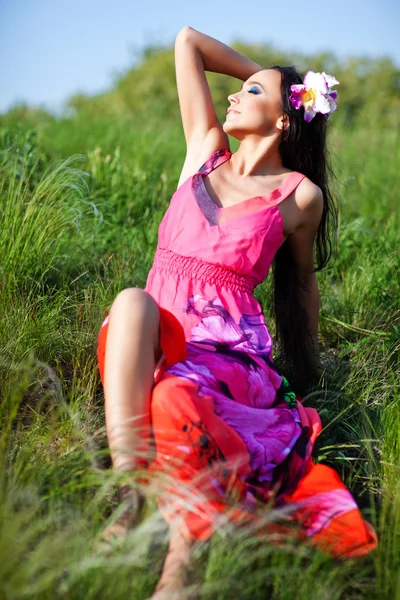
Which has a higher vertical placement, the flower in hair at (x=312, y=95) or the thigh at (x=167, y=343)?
the flower in hair at (x=312, y=95)

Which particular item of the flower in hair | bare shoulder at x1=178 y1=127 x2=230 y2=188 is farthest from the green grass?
the flower in hair

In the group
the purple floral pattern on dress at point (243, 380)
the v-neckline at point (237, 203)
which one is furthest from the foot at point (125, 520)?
the v-neckline at point (237, 203)

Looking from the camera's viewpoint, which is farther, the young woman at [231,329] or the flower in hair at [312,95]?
the flower in hair at [312,95]

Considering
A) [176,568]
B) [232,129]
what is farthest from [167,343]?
[232,129]

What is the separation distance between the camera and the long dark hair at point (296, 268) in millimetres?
2580

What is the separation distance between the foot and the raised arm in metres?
1.33

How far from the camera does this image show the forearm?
273 cm

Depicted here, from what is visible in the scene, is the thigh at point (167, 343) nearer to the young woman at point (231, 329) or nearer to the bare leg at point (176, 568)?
the young woman at point (231, 329)

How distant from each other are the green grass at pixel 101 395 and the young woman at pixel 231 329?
9cm

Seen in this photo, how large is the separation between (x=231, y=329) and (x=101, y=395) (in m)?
0.58

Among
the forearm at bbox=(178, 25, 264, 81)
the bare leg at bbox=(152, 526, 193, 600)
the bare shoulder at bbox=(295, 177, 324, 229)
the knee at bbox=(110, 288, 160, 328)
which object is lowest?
the bare leg at bbox=(152, 526, 193, 600)

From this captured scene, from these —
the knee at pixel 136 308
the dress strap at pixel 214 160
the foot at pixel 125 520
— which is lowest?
the foot at pixel 125 520

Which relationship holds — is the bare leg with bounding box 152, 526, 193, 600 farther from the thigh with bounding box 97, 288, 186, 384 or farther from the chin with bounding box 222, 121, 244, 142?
the chin with bounding box 222, 121, 244, 142

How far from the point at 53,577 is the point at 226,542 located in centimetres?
40
